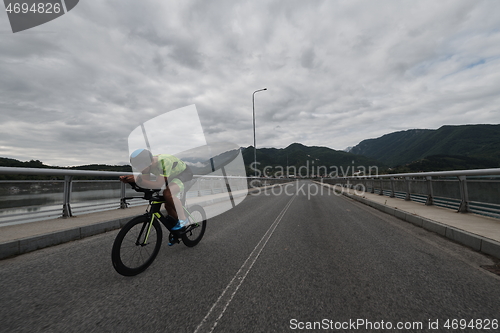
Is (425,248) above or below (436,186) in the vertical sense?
below

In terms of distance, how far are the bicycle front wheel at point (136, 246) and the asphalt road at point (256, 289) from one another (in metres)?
0.17

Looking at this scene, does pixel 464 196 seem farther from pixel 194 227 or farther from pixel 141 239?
pixel 141 239

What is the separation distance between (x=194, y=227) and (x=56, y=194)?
4497 mm

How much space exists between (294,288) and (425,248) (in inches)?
126

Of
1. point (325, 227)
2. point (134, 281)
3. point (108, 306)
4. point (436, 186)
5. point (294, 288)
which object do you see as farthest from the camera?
point (436, 186)

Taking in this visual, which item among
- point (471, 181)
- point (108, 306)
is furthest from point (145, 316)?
point (471, 181)

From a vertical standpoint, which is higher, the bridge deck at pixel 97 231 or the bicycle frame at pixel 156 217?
the bicycle frame at pixel 156 217

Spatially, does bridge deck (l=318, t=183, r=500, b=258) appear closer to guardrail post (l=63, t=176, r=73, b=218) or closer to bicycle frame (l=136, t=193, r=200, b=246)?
bicycle frame (l=136, t=193, r=200, b=246)

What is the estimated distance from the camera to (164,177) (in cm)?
392

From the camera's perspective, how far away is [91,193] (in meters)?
7.40

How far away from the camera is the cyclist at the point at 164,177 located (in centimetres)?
359

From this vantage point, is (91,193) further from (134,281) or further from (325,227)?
(325,227)

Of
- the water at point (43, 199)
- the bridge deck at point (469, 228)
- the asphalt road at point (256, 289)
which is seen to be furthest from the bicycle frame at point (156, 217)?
the bridge deck at point (469, 228)

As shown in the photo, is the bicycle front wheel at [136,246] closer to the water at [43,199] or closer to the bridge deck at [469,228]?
the water at [43,199]
